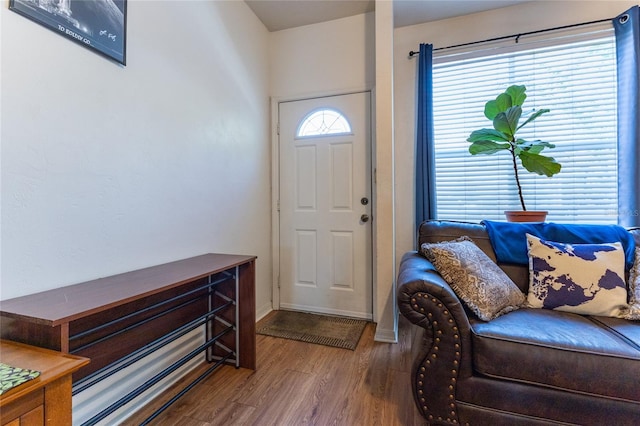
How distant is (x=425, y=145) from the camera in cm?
250

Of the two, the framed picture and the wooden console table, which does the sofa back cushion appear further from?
the framed picture

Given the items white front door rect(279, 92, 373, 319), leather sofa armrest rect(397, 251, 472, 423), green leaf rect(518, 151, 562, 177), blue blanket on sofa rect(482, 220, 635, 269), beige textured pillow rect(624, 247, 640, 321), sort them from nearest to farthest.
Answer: leather sofa armrest rect(397, 251, 472, 423)
beige textured pillow rect(624, 247, 640, 321)
blue blanket on sofa rect(482, 220, 635, 269)
green leaf rect(518, 151, 562, 177)
white front door rect(279, 92, 373, 319)

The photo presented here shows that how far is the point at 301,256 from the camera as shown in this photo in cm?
278

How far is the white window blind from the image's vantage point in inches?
87.1

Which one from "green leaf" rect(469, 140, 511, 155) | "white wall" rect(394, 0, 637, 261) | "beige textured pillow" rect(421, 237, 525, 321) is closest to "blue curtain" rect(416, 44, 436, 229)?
"white wall" rect(394, 0, 637, 261)

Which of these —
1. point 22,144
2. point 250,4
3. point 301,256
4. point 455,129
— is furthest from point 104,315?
point 455,129

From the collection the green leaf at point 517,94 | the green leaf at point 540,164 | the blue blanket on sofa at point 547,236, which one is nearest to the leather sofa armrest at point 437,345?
the blue blanket on sofa at point 547,236

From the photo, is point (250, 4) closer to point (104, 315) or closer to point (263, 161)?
point (263, 161)

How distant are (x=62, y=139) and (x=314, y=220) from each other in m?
1.89

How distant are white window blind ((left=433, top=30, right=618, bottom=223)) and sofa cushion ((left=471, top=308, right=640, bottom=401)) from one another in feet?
4.33

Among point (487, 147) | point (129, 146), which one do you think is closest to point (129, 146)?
point (129, 146)

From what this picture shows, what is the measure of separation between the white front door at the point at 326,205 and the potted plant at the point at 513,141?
92 cm

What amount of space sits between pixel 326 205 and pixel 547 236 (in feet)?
5.41

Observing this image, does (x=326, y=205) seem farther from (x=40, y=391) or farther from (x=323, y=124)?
(x=40, y=391)
